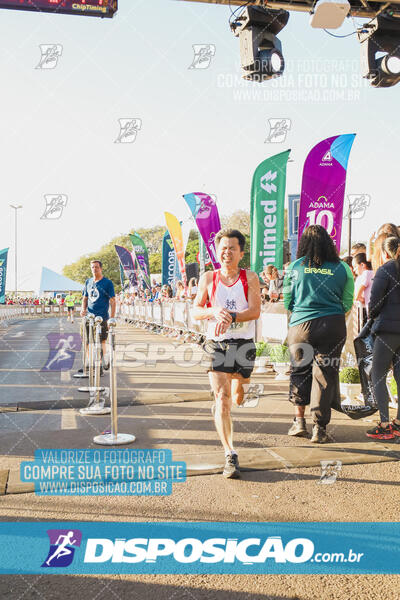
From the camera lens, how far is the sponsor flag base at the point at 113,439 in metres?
5.58

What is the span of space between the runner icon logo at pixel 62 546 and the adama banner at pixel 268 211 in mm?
8905

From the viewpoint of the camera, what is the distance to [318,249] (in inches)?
227

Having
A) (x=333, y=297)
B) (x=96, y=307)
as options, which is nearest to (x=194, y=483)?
(x=333, y=297)

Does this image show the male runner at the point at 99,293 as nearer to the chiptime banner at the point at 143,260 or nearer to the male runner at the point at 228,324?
the male runner at the point at 228,324

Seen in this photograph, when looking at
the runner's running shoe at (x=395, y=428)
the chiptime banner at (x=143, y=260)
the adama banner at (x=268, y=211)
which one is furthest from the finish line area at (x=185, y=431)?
the chiptime banner at (x=143, y=260)

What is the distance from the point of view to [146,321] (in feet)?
84.9

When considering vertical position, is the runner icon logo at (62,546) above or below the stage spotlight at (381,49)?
Answer: below

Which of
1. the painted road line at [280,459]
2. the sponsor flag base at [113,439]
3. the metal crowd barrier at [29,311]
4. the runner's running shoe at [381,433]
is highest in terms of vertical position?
the runner's running shoe at [381,433]

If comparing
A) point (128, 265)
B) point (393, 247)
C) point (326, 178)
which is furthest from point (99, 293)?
point (128, 265)

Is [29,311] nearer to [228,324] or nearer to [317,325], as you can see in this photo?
[317,325]

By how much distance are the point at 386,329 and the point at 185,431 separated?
2.34m

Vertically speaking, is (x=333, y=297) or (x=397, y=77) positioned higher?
(x=397, y=77)

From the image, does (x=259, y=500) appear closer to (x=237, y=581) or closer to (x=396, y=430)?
(x=237, y=581)

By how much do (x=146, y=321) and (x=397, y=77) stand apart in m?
18.8
